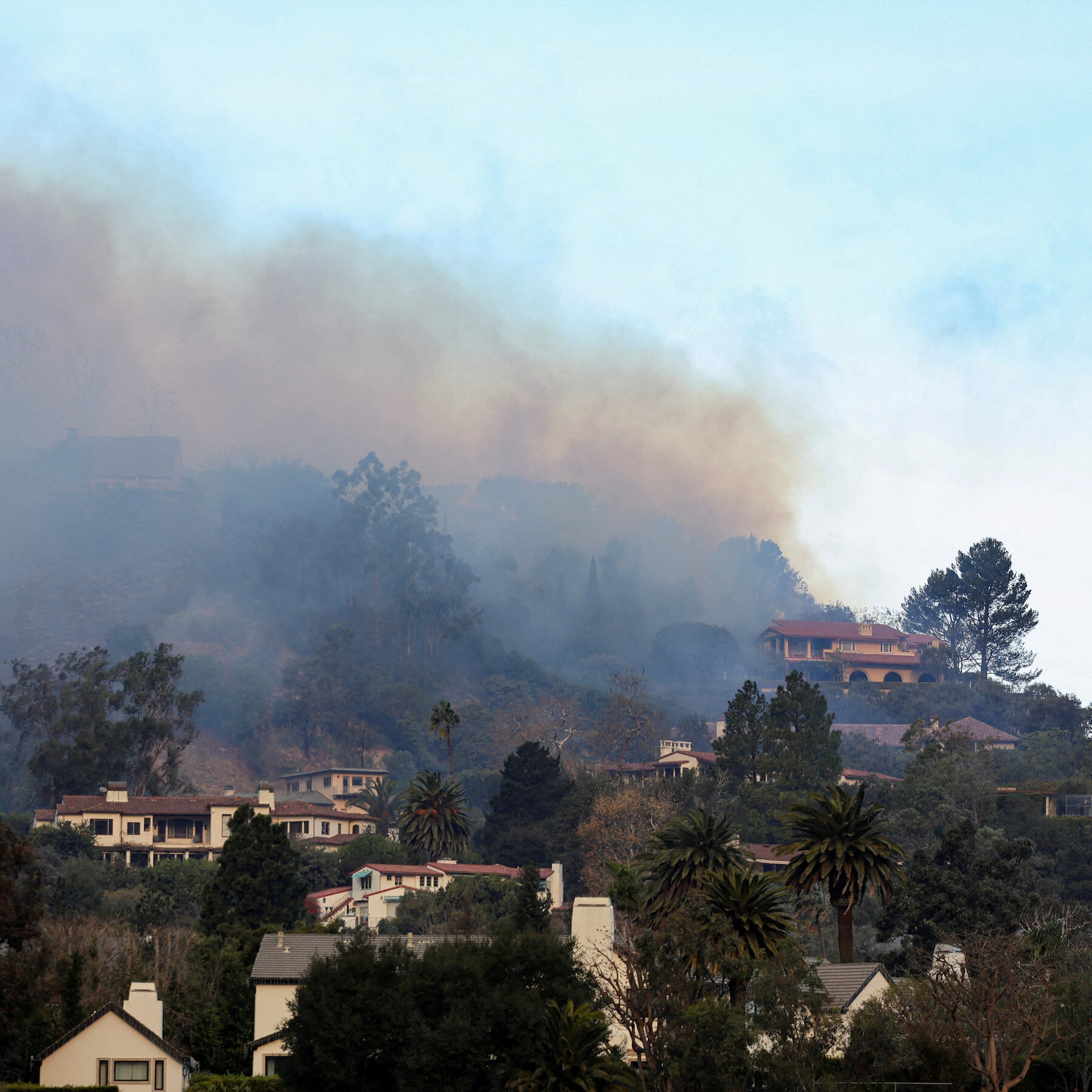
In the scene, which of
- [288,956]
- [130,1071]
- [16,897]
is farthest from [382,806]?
[130,1071]

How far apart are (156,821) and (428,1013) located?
323 feet

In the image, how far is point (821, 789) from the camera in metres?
147

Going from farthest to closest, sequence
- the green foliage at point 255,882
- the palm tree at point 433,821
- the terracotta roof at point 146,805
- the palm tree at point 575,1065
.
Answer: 1. the terracotta roof at point 146,805
2. the palm tree at point 433,821
3. the green foliage at point 255,882
4. the palm tree at point 575,1065

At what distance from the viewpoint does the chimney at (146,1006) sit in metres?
55.5

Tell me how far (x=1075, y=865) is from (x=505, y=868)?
49233 millimetres

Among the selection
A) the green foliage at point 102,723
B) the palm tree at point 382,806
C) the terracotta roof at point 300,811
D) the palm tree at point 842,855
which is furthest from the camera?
the green foliage at point 102,723

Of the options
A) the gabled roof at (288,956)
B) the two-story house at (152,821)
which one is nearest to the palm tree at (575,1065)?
the gabled roof at (288,956)

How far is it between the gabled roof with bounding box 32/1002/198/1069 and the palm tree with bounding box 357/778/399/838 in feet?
293

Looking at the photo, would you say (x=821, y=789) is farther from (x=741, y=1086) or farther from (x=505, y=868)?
(x=741, y=1086)

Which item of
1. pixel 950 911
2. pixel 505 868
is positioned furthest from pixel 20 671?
pixel 950 911

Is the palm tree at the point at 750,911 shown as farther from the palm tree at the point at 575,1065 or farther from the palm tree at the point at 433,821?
the palm tree at the point at 433,821

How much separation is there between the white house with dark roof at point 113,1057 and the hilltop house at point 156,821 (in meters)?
79.2

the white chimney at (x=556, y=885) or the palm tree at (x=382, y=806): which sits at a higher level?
the palm tree at (x=382, y=806)

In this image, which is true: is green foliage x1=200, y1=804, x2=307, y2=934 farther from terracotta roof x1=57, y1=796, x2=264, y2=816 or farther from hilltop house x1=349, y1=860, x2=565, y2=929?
terracotta roof x1=57, y1=796, x2=264, y2=816
